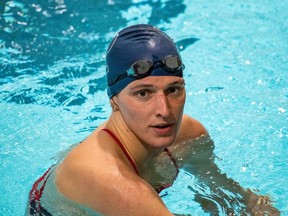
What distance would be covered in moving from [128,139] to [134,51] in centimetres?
49

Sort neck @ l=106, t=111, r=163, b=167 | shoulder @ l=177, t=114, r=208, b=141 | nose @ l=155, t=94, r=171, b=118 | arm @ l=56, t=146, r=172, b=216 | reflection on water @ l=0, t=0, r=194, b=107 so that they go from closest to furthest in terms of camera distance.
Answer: arm @ l=56, t=146, r=172, b=216, nose @ l=155, t=94, r=171, b=118, neck @ l=106, t=111, r=163, b=167, shoulder @ l=177, t=114, r=208, b=141, reflection on water @ l=0, t=0, r=194, b=107

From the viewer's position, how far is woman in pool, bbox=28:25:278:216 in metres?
2.76

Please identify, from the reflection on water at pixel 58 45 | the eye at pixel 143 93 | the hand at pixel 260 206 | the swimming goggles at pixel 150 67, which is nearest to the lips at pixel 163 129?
the eye at pixel 143 93

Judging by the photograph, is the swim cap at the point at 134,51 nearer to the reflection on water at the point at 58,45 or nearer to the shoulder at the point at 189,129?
the shoulder at the point at 189,129

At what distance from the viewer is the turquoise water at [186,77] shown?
464 centimetres

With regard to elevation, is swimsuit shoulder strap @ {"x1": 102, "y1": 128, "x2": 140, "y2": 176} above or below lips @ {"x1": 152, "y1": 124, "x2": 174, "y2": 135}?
below

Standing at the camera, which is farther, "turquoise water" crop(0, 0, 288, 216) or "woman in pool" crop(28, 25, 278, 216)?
"turquoise water" crop(0, 0, 288, 216)

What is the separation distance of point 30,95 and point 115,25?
200 centimetres

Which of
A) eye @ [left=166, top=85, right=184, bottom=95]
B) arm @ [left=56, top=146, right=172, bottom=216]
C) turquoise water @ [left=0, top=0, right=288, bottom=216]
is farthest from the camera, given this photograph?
Result: turquoise water @ [left=0, top=0, right=288, bottom=216]

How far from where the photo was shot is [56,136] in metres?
5.12

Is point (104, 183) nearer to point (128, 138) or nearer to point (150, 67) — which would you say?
point (128, 138)

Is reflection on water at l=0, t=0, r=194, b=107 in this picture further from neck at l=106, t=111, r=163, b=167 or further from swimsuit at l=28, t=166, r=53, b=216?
neck at l=106, t=111, r=163, b=167

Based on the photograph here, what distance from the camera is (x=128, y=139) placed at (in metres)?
3.15

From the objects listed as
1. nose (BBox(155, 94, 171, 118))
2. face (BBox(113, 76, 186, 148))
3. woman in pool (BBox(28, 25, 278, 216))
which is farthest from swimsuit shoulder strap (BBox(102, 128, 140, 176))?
nose (BBox(155, 94, 171, 118))
